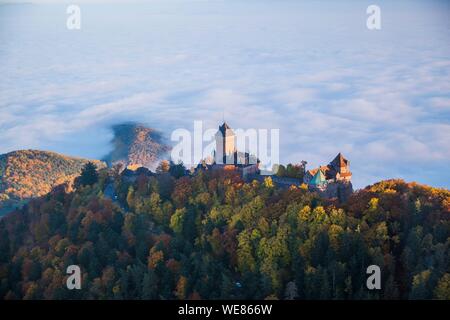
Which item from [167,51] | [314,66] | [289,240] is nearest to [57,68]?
[167,51]

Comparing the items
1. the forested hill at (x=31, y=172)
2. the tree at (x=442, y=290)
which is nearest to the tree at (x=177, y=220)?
the tree at (x=442, y=290)

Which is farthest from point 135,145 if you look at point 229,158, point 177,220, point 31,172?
point 177,220

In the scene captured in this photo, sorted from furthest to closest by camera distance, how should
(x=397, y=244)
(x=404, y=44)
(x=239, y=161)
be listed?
(x=404, y=44), (x=239, y=161), (x=397, y=244)

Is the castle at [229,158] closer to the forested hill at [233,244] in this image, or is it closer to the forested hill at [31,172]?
the forested hill at [233,244]

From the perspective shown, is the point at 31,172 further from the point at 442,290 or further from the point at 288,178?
the point at 442,290
